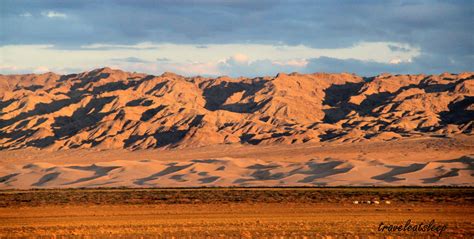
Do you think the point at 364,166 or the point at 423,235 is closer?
the point at 423,235

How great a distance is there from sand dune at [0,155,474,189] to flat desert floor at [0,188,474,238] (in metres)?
25.8

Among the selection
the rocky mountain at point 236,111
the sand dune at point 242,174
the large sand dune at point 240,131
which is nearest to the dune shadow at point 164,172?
the sand dune at point 242,174

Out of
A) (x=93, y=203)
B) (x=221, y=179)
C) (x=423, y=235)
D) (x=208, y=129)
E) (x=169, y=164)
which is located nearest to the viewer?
(x=423, y=235)

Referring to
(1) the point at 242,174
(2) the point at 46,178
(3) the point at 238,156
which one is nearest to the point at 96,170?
(2) the point at 46,178

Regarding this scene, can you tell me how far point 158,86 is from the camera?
176500mm

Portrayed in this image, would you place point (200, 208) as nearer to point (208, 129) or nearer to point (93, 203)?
point (93, 203)

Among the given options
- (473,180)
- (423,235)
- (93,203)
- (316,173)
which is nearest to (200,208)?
(93,203)

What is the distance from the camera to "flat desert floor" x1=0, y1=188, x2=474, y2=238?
3122 centimetres

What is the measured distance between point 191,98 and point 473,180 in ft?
331

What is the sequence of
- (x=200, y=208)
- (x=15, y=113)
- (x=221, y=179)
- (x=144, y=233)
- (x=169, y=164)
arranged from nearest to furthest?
(x=144, y=233)
(x=200, y=208)
(x=221, y=179)
(x=169, y=164)
(x=15, y=113)

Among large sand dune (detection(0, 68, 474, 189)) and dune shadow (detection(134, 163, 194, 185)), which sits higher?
large sand dune (detection(0, 68, 474, 189))

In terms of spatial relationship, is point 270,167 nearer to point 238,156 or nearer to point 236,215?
point 238,156

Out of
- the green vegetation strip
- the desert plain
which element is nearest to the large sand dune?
the desert plain

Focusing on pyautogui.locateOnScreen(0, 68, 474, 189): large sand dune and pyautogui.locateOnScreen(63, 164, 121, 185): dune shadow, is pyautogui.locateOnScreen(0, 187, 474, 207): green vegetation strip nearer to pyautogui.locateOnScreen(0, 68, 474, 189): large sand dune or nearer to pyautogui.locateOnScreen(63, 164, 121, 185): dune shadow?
pyautogui.locateOnScreen(0, 68, 474, 189): large sand dune
